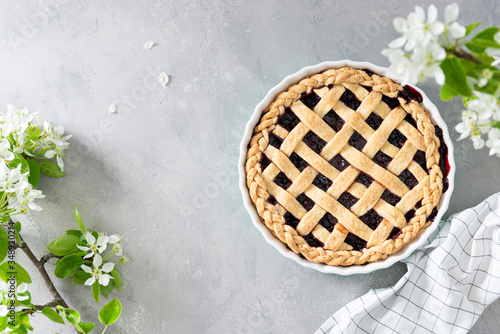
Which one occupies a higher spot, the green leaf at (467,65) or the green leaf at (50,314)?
the green leaf at (467,65)

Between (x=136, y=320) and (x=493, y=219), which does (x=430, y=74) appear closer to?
(x=493, y=219)

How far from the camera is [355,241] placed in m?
1.34

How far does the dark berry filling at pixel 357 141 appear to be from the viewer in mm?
1348

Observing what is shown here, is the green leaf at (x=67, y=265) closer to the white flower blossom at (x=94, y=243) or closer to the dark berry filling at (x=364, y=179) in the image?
the white flower blossom at (x=94, y=243)

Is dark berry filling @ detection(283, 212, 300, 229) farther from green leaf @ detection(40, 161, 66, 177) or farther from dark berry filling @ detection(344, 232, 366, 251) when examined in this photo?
green leaf @ detection(40, 161, 66, 177)

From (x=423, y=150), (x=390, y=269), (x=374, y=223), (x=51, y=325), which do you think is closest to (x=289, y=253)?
(x=374, y=223)

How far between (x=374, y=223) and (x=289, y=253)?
0.27m

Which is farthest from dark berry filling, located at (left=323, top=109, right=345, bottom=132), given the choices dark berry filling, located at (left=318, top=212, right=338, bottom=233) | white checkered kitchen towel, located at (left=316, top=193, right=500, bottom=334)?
white checkered kitchen towel, located at (left=316, top=193, right=500, bottom=334)

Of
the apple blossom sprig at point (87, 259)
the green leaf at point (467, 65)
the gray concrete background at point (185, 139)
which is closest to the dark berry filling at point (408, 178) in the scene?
the gray concrete background at point (185, 139)

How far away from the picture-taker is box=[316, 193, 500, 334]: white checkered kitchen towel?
1.38m

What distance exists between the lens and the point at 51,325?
1.50 meters

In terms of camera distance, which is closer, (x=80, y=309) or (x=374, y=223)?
(x=374, y=223)

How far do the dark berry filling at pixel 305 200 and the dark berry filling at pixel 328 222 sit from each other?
2.1 inches

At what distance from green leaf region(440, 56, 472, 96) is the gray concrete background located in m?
0.79
